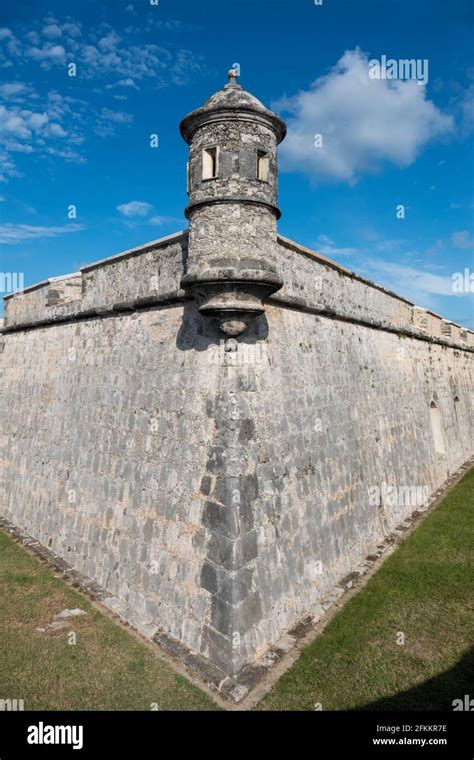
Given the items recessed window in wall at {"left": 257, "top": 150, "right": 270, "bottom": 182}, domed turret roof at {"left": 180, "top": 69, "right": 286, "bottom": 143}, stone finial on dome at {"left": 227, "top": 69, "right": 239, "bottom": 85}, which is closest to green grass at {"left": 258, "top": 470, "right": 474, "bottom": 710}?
recessed window in wall at {"left": 257, "top": 150, "right": 270, "bottom": 182}

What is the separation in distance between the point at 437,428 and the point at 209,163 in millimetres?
11546

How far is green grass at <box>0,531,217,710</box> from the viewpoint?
488 centimetres

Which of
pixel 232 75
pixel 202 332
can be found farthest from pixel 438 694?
pixel 232 75

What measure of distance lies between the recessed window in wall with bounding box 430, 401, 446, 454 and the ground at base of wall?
21.2 feet

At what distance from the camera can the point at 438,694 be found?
16.3 ft

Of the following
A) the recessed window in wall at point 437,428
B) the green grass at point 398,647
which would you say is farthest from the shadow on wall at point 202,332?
the recessed window in wall at point 437,428

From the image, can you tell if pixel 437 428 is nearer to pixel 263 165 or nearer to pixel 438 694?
pixel 438 694

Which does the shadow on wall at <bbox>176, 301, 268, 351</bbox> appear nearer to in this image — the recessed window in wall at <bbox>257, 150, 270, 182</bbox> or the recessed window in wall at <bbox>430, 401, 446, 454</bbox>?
the recessed window in wall at <bbox>257, 150, 270, 182</bbox>

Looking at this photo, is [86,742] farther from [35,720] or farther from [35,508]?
[35,508]

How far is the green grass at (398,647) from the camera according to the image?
16.2ft

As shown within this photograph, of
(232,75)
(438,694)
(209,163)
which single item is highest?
(232,75)

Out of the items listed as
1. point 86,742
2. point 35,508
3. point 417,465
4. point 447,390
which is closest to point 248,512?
point 86,742

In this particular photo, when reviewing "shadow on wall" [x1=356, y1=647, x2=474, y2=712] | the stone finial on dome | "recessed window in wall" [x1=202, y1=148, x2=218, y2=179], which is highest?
the stone finial on dome

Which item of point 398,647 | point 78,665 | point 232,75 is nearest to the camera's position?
point 78,665
